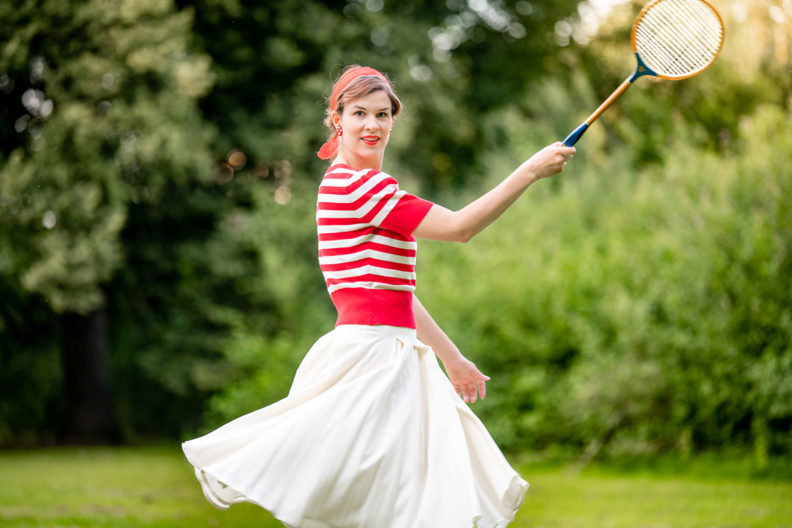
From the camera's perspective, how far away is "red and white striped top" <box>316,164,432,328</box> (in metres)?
3.11

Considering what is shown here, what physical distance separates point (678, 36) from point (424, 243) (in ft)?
31.9

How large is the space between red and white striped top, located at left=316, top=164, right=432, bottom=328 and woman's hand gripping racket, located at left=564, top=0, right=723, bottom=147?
118 centimetres

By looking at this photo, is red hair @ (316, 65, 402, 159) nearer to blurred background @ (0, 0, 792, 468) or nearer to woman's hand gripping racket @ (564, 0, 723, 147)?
woman's hand gripping racket @ (564, 0, 723, 147)

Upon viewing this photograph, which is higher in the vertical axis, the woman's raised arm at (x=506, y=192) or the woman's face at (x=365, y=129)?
the woman's face at (x=365, y=129)

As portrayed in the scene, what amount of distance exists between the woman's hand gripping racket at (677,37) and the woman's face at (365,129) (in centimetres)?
101

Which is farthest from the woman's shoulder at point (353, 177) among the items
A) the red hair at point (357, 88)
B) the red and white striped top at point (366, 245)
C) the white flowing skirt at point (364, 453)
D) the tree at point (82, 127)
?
the tree at point (82, 127)

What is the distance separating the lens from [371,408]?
Result: 308cm

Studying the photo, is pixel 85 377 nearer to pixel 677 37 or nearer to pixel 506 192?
pixel 677 37

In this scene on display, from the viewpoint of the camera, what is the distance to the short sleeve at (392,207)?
10.1 feet

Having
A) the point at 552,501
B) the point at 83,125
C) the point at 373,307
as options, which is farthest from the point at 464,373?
the point at 83,125

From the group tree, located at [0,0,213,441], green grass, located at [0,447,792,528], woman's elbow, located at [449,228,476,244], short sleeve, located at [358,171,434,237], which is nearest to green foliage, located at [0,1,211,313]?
tree, located at [0,0,213,441]

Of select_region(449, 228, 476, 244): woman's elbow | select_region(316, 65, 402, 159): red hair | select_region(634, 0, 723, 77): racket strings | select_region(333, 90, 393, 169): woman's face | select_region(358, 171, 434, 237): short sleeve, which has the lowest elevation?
select_region(449, 228, 476, 244): woman's elbow

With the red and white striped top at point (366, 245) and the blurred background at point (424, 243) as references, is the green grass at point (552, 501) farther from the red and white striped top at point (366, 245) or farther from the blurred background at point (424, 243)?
the red and white striped top at point (366, 245)

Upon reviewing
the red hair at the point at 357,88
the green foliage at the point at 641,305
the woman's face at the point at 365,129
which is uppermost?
the red hair at the point at 357,88
